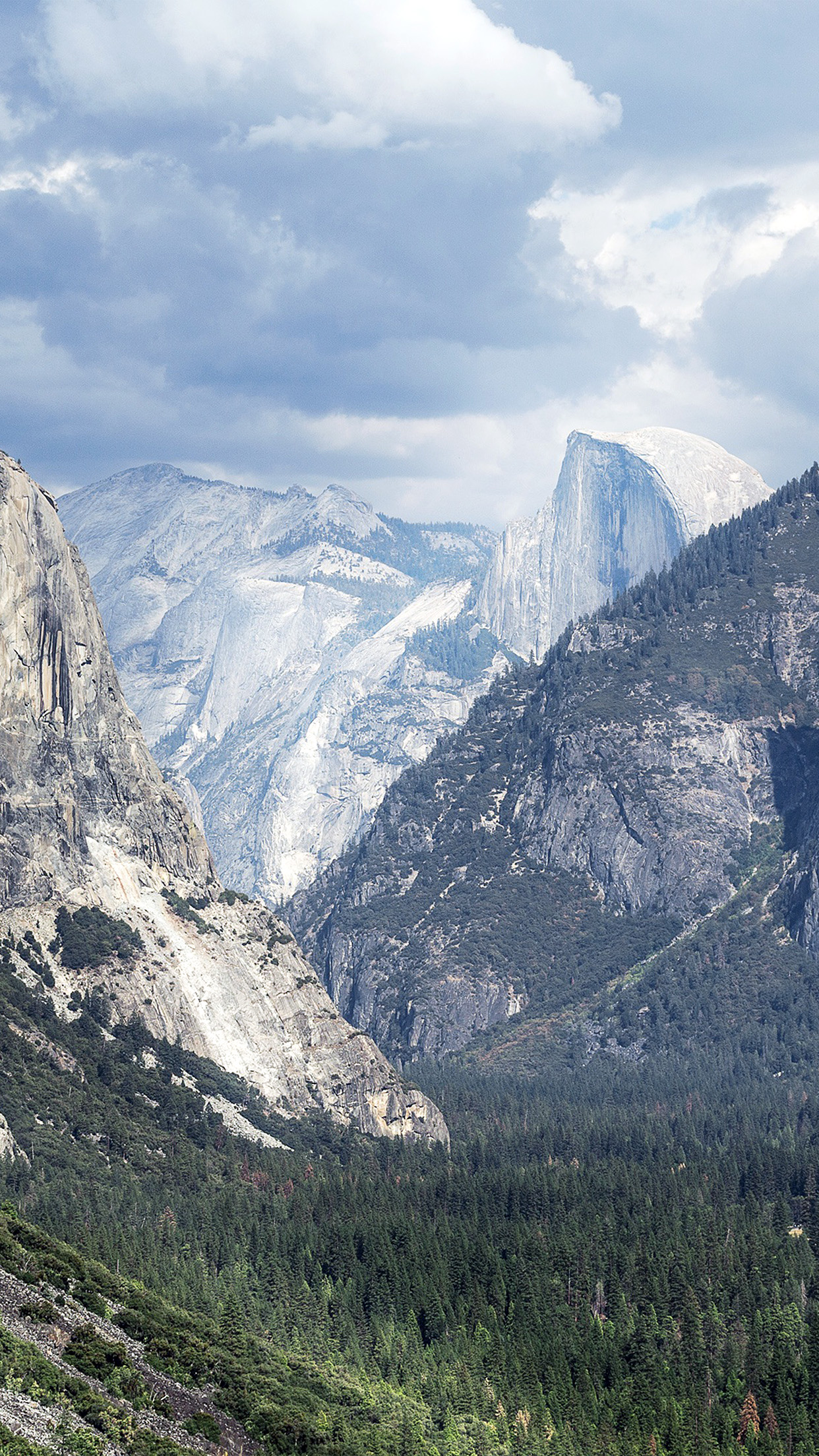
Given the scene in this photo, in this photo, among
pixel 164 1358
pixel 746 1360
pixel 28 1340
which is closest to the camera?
pixel 28 1340

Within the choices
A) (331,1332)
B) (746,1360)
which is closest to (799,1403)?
(746,1360)

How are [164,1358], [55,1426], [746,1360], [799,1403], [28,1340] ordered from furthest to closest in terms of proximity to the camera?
[746,1360]
[799,1403]
[164,1358]
[28,1340]
[55,1426]

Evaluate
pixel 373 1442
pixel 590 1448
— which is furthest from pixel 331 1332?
pixel 373 1442

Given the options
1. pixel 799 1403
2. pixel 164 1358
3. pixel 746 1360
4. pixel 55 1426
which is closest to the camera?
pixel 55 1426

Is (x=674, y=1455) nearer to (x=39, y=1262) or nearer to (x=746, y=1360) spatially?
(x=746, y=1360)

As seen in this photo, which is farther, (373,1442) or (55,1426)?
(373,1442)

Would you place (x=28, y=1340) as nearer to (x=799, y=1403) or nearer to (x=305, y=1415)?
(x=305, y=1415)

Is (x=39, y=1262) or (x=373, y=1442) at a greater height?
(x=39, y=1262)

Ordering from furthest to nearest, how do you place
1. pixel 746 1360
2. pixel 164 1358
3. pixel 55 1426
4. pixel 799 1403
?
pixel 746 1360 < pixel 799 1403 < pixel 164 1358 < pixel 55 1426

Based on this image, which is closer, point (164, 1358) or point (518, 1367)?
point (164, 1358)

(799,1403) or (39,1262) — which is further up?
(39,1262)
